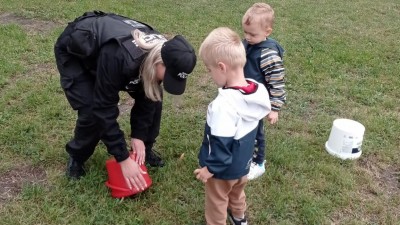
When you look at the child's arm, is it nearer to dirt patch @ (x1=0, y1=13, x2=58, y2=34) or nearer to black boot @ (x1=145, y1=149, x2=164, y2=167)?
black boot @ (x1=145, y1=149, x2=164, y2=167)

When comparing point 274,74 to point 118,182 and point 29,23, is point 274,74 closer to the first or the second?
point 118,182

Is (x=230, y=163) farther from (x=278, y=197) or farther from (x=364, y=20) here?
(x=364, y=20)

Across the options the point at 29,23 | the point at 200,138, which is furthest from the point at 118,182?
the point at 29,23

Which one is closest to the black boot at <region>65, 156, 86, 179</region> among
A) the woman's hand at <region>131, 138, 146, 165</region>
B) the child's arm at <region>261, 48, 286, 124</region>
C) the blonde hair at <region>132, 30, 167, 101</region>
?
the woman's hand at <region>131, 138, 146, 165</region>

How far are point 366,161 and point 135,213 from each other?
1871 mm

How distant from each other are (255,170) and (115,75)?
1313mm

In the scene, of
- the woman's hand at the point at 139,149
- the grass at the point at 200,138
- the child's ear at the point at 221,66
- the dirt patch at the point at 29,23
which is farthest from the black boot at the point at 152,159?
the dirt patch at the point at 29,23

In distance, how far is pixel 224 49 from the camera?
2107mm

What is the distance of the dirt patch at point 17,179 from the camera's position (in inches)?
114

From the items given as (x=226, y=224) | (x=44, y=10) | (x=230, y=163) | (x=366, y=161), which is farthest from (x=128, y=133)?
(x=44, y=10)

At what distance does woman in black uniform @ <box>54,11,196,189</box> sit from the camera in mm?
2248

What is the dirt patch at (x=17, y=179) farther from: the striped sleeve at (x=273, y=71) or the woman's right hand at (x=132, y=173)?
the striped sleeve at (x=273, y=71)

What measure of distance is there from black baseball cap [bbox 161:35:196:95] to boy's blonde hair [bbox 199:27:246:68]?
0.09 meters

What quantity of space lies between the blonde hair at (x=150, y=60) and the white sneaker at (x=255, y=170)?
106 cm
